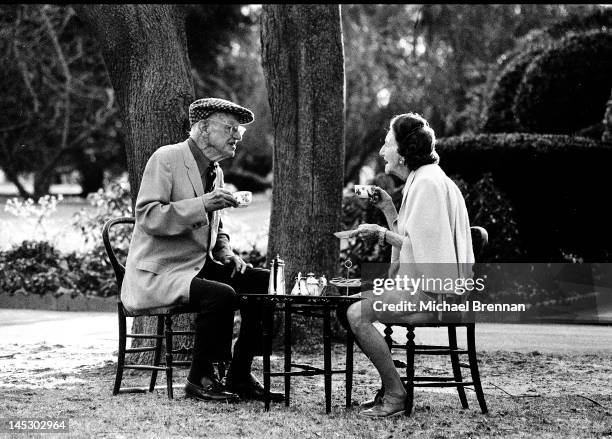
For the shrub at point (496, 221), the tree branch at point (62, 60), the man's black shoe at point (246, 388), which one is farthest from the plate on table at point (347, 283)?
the tree branch at point (62, 60)

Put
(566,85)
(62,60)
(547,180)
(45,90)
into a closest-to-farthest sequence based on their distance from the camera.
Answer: (547,180) → (566,85) → (62,60) → (45,90)

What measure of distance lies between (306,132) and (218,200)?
9.28ft

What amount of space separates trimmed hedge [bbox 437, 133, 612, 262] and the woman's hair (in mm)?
5829

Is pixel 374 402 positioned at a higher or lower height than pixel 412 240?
lower

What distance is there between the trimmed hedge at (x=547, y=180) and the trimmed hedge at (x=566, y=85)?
8.45ft

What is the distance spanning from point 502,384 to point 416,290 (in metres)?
1.88

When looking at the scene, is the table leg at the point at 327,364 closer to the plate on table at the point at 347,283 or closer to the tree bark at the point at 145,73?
the plate on table at the point at 347,283

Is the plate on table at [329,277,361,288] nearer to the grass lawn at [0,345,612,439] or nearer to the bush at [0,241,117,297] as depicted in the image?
the grass lawn at [0,345,612,439]

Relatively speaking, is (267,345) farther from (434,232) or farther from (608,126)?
(608,126)

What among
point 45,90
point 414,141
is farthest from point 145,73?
point 45,90

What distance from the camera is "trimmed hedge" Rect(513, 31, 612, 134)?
1452 centimetres

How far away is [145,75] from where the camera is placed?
25.9 feet

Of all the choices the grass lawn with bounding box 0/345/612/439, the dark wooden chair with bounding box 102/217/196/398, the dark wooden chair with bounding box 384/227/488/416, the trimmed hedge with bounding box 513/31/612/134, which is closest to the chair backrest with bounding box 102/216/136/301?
the dark wooden chair with bounding box 102/217/196/398

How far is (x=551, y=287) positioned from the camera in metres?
12.2
